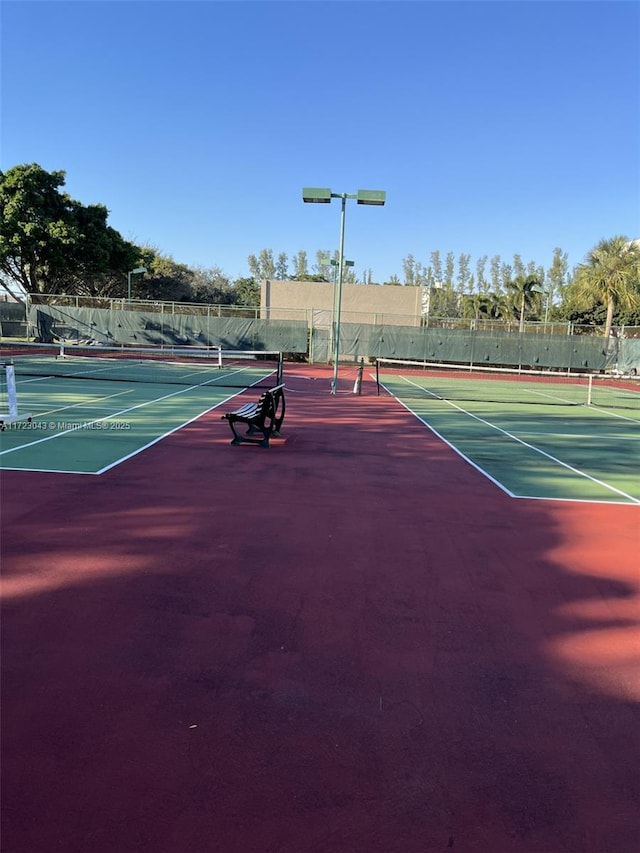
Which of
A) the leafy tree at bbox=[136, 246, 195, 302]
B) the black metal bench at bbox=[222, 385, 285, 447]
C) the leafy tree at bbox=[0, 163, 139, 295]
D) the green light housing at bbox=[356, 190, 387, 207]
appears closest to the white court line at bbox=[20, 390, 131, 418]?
the black metal bench at bbox=[222, 385, 285, 447]

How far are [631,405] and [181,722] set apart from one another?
22.0 meters

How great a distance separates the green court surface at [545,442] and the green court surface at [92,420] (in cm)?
595

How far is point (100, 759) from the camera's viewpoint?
8.86 ft

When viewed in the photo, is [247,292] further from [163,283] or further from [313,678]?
[313,678]

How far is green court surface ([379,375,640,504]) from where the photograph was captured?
8.52 m

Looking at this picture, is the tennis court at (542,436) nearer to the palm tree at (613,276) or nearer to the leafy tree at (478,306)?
the palm tree at (613,276)

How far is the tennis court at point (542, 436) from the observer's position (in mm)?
8617

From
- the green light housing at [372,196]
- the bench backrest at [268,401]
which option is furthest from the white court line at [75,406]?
the green light housing at [372,196]

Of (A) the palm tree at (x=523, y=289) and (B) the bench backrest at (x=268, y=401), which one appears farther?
(A) the palm tree at (x=523, y=289)

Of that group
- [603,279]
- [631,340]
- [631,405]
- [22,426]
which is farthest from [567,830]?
[603,279]

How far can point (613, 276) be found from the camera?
4322 centimetres

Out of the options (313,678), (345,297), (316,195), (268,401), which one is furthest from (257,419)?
(345,297)

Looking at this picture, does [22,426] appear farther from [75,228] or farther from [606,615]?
[75,228]

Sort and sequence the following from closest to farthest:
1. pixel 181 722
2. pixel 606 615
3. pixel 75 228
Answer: pixel 181 722, pixel 606 615, pixel 75 228
